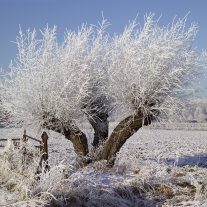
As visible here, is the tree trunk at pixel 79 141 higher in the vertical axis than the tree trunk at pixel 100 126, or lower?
lower

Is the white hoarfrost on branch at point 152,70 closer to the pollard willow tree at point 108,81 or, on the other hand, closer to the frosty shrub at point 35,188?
the pollard willow tree at point 108,81

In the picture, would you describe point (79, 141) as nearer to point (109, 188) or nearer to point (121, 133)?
point (121, 133)

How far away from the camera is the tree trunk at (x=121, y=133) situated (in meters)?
10.5

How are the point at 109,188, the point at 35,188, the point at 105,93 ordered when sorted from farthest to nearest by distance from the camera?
the point at 105,93 → the point at 109,188 → the point at 35,188

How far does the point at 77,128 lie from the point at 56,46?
2932mm

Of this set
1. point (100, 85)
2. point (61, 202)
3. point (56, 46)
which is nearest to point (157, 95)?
point (100, 85)

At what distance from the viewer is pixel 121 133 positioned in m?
10.8

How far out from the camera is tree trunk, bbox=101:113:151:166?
10523mm

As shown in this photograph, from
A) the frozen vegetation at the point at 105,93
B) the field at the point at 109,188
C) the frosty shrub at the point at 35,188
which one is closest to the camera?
the frosty shrub at the point at 35,188

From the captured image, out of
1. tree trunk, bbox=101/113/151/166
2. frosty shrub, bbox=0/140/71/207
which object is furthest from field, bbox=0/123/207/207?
tree trunk, bbox=101/113/151/166

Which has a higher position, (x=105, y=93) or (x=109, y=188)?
(x=105, y=93)

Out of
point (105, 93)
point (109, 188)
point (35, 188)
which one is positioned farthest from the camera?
point (105, 93)

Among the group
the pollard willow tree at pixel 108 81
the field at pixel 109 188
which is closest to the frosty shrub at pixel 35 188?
the field at pixel 109 188

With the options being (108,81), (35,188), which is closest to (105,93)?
(108,81)
